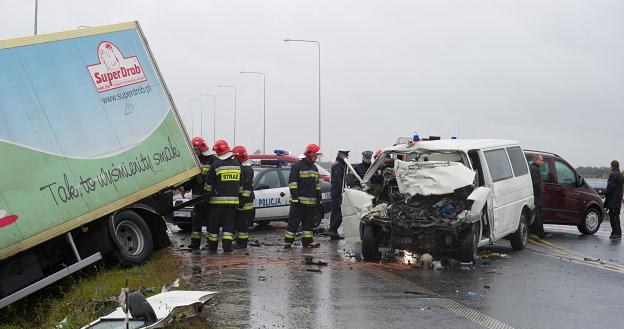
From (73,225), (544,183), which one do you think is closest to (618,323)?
(73,225)

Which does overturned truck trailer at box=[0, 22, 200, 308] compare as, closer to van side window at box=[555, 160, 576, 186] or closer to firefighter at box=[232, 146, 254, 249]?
firefighter at box=[232, 146, 254, 249]

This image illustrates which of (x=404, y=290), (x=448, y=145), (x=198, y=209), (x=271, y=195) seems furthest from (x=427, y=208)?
(x=271, y=195)

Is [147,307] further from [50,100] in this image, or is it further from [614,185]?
[614,185]

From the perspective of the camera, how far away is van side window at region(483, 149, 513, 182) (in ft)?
37.7

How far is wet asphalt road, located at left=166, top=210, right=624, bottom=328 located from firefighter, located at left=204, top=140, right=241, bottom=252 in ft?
1.24

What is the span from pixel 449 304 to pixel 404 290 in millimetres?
893

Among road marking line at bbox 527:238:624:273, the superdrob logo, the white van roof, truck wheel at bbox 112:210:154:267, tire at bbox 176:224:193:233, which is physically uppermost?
the superdrob logo

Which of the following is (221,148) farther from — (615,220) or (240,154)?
(615,220)

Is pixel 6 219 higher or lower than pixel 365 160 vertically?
lower

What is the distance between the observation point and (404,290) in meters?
8.69

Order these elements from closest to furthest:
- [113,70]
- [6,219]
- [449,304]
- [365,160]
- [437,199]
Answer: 1. [449,304]
2. [6,219]
3. [113,70]
4. [437,199]
5. [365,160]

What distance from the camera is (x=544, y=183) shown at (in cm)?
1512

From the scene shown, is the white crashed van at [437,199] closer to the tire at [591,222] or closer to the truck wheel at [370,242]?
the truck wheel at [370,242]

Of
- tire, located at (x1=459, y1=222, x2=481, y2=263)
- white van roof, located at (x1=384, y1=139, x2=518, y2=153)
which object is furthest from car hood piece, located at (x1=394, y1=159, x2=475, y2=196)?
tire, located at (x1=459, y1=222, x2=481, y2=263)
